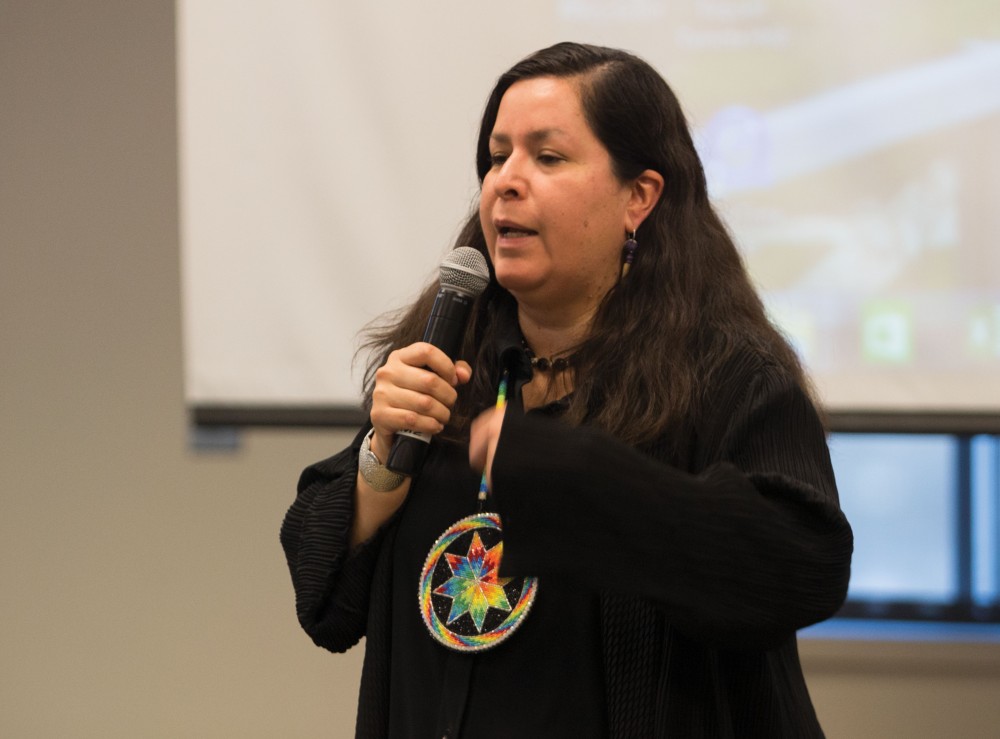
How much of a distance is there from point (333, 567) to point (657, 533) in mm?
514

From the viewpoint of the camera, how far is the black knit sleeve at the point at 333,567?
142cm

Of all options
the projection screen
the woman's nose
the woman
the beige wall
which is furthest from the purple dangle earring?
the beige wall

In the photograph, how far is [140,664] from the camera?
10.1ft

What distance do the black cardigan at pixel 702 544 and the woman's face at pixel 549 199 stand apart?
250 mm

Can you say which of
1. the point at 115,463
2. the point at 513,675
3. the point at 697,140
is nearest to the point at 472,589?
the point at 513,675

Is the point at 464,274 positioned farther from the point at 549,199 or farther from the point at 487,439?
the point at 487,439

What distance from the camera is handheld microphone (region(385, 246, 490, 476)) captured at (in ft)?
4.21

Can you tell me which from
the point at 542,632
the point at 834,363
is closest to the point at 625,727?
the point at 542,632

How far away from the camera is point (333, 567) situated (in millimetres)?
1419

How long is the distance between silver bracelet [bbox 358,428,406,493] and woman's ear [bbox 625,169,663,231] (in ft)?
1.47

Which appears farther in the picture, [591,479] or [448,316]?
[448,316]

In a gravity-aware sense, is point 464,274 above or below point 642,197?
below

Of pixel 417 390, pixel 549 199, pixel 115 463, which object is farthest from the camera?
pixel 115 463

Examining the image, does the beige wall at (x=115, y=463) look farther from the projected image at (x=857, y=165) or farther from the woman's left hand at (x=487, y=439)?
the woman's left hand at (x=487, y=439)
